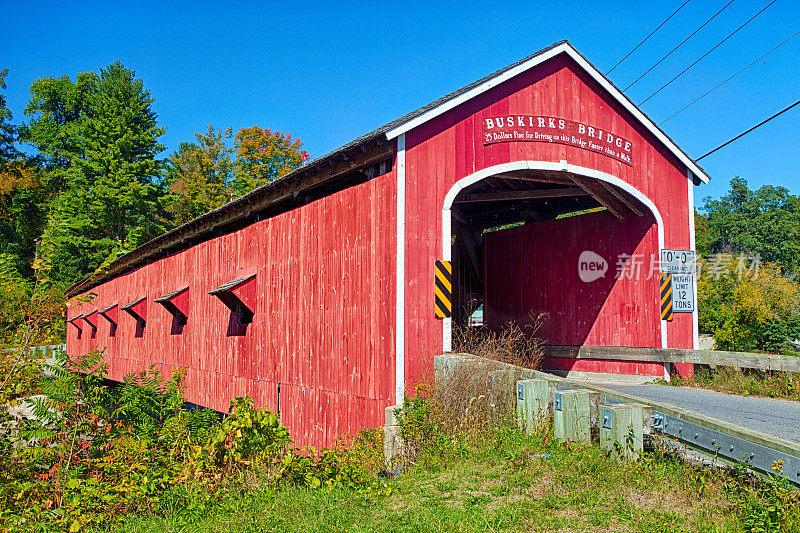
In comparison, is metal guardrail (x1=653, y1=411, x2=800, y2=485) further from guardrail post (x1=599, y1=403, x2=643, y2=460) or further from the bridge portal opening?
the bridge portal opening

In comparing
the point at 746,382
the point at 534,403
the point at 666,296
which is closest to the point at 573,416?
the point at 534,403

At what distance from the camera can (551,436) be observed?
5.60 meters

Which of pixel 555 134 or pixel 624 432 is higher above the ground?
pixel 555 134

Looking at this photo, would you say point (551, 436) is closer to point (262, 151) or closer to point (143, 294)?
point (143, 294)

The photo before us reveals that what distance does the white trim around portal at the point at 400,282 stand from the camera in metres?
7.61

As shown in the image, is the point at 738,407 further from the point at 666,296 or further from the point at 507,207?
the point at 507,207

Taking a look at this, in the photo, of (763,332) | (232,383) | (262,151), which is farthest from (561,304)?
(262,151)

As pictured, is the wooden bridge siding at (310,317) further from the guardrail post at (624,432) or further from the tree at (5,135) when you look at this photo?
the tree at (5,135)

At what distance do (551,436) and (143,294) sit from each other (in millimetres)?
16630

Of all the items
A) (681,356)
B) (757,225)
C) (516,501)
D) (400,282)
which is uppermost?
(757,225)

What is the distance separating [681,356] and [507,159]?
4.46 m

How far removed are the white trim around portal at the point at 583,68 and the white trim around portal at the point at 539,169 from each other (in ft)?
3.45

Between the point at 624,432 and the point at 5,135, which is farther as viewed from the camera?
the point at 5,135

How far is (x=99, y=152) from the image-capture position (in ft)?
113
